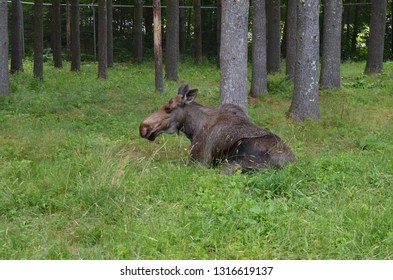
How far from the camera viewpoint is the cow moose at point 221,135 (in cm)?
863

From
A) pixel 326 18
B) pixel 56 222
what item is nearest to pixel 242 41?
pixel 56 222

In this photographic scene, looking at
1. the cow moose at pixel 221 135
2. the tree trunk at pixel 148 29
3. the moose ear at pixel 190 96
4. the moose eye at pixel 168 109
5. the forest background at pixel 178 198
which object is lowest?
the forest background at pixel 178 198

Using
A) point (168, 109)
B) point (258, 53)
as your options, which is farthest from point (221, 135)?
point (258, 53)

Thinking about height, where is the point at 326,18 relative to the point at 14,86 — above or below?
above

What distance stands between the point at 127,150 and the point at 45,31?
1319 inches

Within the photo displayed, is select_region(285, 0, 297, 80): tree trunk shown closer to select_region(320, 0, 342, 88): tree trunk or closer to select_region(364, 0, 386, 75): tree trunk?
select_region(320, 0, 342, 88): tree trunk

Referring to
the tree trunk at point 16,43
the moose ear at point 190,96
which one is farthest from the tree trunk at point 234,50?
the tree trunk at point 16,43

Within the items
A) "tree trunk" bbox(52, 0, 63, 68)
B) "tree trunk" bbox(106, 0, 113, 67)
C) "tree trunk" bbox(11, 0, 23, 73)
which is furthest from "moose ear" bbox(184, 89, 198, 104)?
"tree trunk" bbox(106, 0, 113, 67)

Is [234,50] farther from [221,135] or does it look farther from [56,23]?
[56,23]

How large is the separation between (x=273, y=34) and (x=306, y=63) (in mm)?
10795

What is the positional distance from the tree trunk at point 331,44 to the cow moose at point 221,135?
10.2 m

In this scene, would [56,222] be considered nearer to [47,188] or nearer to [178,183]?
[47,188]

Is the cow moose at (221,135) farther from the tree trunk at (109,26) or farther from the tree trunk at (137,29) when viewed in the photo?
the tree trunk at (137,29)

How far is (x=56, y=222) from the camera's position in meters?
6.20
